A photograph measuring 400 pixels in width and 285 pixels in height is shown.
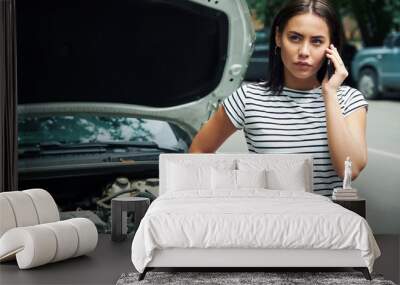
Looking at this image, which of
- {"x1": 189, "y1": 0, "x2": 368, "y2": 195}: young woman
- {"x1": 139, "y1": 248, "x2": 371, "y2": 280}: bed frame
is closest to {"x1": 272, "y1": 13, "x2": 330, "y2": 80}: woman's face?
{"x1": 189, "y1": 0, "x2": 368, "y2": 195}: young woman

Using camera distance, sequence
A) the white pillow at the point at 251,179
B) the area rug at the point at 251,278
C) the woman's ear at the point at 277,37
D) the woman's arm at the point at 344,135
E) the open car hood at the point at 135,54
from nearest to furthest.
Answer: the area rug at the point at 251,278
the white pillow at the point at 251,179
the woman's arm at the point at 344,135
the woman's ear at the point at 277,37
the open car hood at the point at 135,54

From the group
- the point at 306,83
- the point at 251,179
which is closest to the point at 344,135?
the point at 306,83

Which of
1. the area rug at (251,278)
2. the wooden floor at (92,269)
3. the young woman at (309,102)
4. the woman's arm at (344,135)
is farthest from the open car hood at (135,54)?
the area rug at (251,278)

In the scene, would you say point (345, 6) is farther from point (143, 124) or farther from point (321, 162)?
point (143, 124)

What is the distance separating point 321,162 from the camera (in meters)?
6.75

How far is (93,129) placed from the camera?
23.7 ft

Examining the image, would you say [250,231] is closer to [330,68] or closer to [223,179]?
[223,179]

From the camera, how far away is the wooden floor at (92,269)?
510 cm

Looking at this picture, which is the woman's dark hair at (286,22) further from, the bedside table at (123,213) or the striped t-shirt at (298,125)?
the bedside table at (123,213)

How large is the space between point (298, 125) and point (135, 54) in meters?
1.61

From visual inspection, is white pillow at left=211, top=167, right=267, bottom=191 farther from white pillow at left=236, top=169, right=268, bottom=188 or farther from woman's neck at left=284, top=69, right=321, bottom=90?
woman's neck at left=284, top=69, right=321, bottom=90

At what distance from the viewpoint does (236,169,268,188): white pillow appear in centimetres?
619

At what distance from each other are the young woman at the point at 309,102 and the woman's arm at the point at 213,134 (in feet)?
0.64

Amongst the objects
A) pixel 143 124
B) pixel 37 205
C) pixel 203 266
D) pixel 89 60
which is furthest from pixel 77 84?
pixel 203 266
